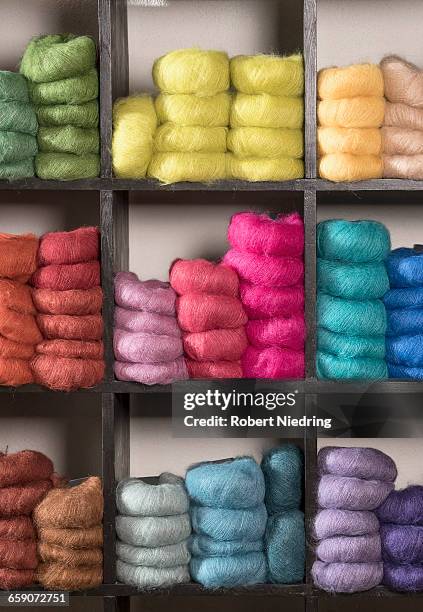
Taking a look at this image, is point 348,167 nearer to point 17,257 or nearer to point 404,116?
point 404,116

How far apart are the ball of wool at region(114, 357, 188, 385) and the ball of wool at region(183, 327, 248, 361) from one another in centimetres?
4

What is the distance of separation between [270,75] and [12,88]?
47 cm

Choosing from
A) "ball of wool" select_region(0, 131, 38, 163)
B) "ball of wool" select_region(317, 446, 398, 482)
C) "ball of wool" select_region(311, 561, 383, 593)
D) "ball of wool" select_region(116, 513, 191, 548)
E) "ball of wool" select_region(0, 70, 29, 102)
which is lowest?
"ball of wool" select_region(311, 561, 383, 593)

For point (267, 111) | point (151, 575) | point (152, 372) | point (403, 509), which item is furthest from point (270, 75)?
point (151, 575)

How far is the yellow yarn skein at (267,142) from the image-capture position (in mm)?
1695

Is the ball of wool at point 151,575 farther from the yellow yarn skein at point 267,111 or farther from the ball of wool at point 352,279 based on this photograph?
the yellow yarn skein at point 267,111

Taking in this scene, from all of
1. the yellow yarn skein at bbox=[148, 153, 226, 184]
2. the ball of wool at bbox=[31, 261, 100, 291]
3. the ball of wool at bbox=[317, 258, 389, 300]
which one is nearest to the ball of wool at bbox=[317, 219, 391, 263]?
the ball of wool at bbox=[317, 258, 389, 300]

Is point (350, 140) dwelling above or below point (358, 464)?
above

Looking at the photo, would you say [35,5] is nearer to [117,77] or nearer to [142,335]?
[117,77]

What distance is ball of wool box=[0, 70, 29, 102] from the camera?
5.40 feet

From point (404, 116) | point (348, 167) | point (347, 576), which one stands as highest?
point (404, 116)

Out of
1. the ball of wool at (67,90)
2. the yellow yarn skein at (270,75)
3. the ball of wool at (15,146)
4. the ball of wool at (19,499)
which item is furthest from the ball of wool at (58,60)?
the ball of wool at (19,499)

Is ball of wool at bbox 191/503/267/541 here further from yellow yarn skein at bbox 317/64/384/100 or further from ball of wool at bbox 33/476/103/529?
yellow yarn skein at bbox 317/64/384/100

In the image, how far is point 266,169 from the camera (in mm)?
1697
